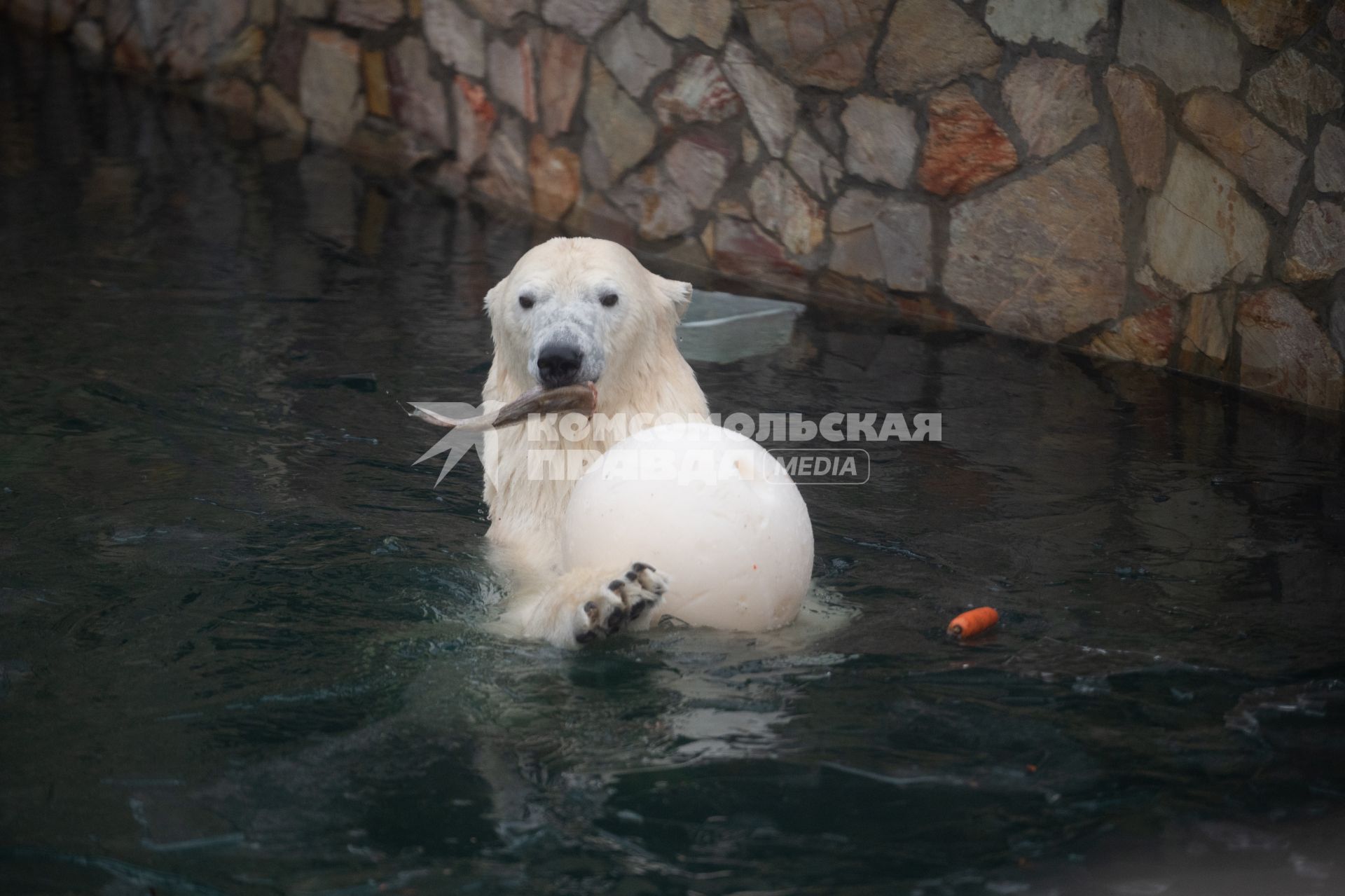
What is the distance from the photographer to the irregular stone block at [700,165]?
6.80m

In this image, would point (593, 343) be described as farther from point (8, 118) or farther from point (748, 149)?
point (8, 118)

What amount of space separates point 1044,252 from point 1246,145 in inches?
37.0

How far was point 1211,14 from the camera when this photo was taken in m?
5.12

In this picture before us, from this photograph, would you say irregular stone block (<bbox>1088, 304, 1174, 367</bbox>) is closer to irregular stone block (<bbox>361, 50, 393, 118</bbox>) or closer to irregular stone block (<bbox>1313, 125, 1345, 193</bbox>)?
irregular stone block (<bbox>1313, 125, 1345, 193</bbox>)

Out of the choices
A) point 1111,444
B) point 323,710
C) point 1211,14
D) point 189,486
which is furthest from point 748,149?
point 323,710

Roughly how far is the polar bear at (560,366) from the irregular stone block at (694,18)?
3.43 meters

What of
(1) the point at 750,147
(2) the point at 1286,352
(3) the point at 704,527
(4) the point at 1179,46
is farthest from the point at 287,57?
(3) the point at 704,527

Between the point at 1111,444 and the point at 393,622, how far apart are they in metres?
2.62

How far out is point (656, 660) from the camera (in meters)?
2.99

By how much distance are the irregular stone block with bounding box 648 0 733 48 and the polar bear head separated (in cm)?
351

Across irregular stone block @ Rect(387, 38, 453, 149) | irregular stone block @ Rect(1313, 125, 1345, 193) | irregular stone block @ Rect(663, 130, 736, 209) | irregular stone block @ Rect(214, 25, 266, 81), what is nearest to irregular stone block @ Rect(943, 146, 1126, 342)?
irregular stone block @ Rect(1313, 125, 1345, 193)

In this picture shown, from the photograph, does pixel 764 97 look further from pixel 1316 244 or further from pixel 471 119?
pixel 1316 244

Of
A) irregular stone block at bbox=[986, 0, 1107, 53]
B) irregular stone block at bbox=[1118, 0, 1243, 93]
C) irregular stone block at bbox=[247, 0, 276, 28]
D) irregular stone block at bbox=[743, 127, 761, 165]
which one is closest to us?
irregular stone block at bbox=[1118, 0, 1243, 93]

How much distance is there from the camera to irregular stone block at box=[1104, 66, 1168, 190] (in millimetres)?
5398
